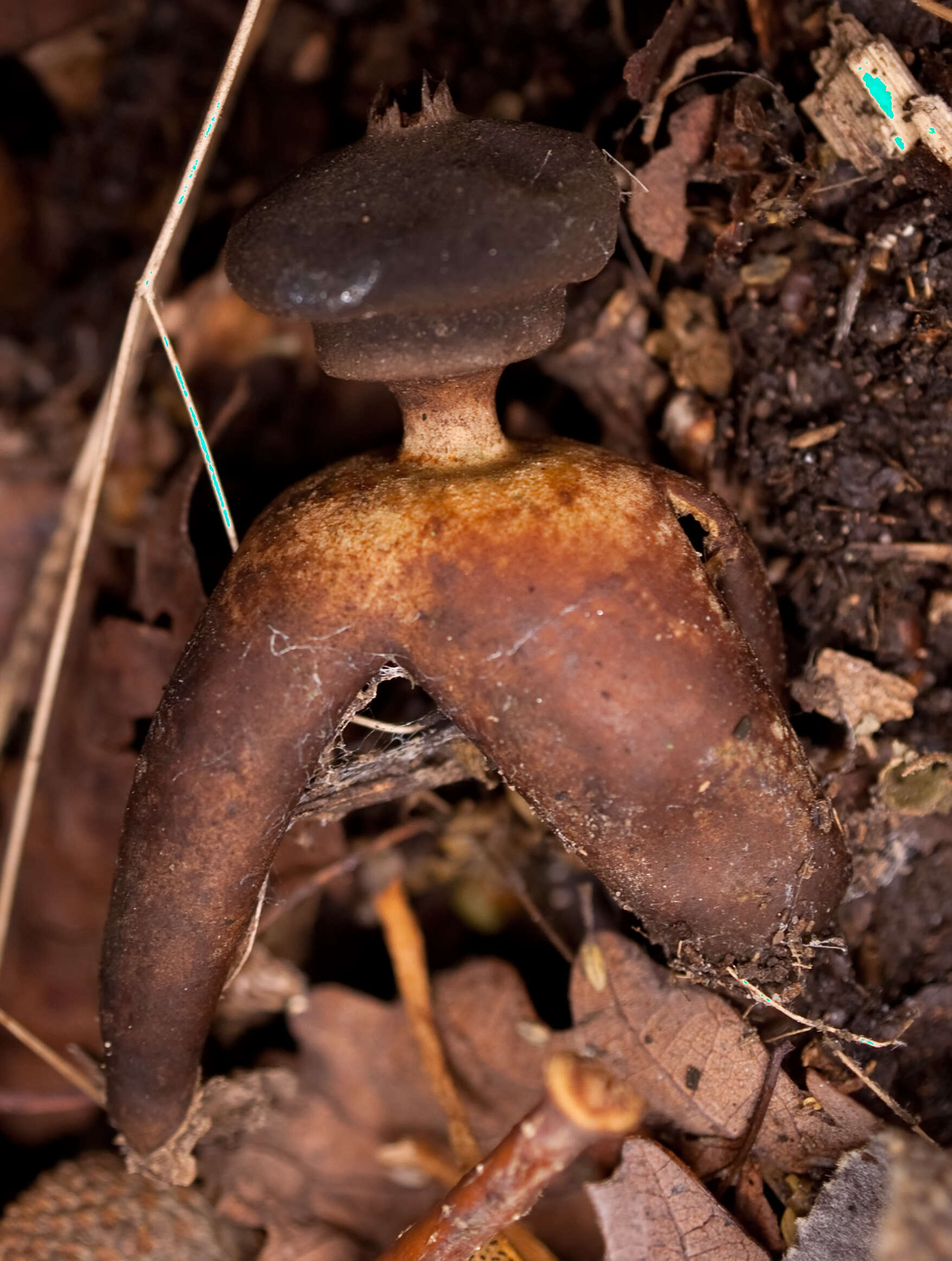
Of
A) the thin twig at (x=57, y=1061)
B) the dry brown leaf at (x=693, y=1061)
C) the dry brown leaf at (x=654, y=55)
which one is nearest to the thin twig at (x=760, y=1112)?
the dry brown leaf at (x=693, y=1061)

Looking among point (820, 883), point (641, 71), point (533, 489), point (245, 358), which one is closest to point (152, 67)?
point (245, 358)

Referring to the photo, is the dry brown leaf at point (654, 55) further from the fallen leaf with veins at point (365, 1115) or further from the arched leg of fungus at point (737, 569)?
the fallen leaf with veins at point (365, 1115)

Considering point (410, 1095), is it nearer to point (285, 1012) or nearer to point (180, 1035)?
point (285, 1012)

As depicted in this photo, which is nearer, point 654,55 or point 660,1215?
point 660,1215

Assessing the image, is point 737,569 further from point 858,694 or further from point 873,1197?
point 873,1197

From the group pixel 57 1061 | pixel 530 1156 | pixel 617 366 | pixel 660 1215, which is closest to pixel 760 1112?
pixel 660 1215
